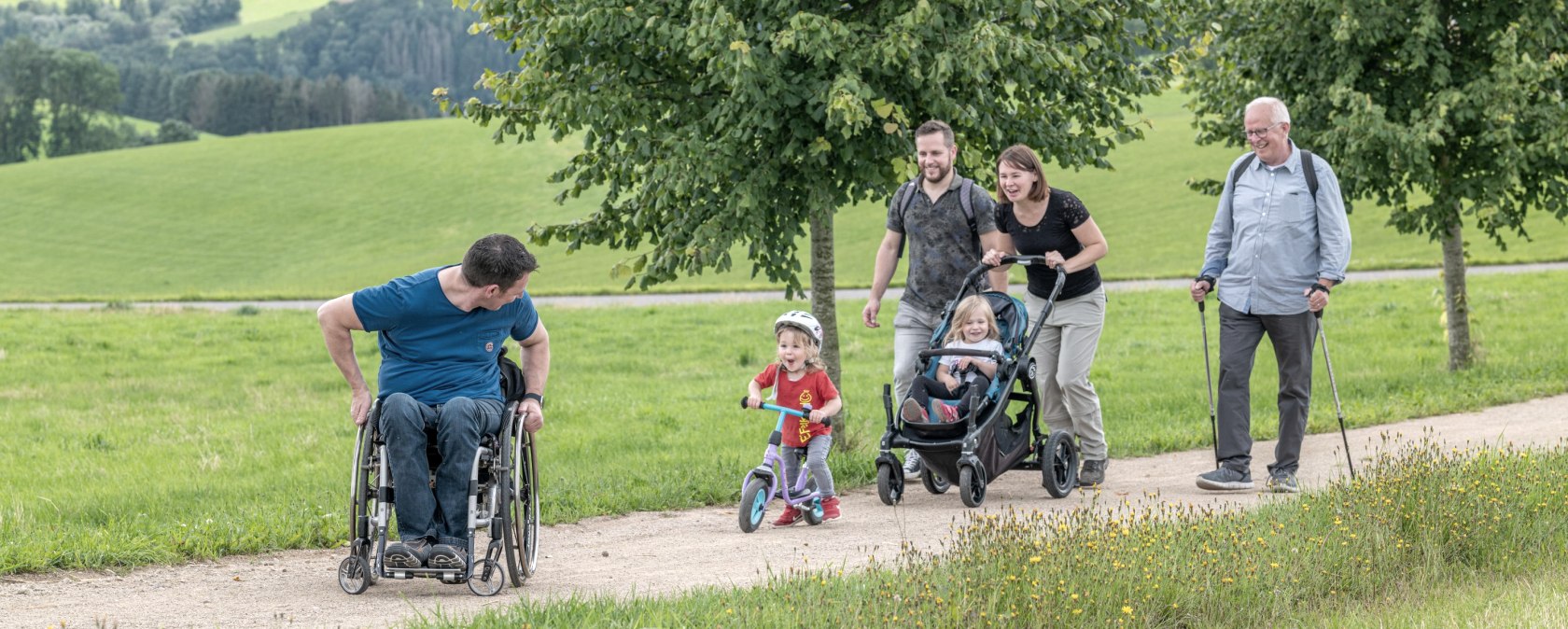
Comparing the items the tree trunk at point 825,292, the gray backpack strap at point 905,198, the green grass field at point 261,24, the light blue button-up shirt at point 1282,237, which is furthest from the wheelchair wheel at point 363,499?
the green grass field at point 261,24

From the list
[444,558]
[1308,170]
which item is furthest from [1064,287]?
[444,558]

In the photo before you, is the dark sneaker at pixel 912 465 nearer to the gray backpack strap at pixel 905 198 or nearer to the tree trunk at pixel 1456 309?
the gray backpack strap at pixel 905 198

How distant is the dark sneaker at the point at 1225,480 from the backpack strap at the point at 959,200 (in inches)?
75.3

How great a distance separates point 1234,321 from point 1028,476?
1781 millimetres

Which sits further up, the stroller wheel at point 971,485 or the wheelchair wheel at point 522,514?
the wheelchair wheel at point 522,514

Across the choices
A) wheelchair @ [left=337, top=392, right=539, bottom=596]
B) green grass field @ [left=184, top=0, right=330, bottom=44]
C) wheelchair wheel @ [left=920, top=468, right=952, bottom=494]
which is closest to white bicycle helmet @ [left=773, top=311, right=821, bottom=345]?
wheelchair wheel @ [left=920, top=468, right=952, bottom=494]

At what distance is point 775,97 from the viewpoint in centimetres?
941

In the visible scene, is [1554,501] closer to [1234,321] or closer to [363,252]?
[1234,321]

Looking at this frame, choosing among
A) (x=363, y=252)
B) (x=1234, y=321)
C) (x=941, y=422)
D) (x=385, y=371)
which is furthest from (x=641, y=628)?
(x=363, y=252)

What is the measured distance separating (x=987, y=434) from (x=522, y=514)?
2936 millimetres

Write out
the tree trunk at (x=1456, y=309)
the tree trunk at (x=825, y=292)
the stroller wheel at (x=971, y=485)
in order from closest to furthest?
the stroller wheel at (x=971, y=485) < the tree trunk at (x=825, y=292) < the tree trunk at (x=1456, y=309)

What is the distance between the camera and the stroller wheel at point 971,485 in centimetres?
830

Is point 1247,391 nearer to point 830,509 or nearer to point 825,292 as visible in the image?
point 830,509

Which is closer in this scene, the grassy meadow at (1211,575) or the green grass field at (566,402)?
the grassy meadow at (1211,575)
